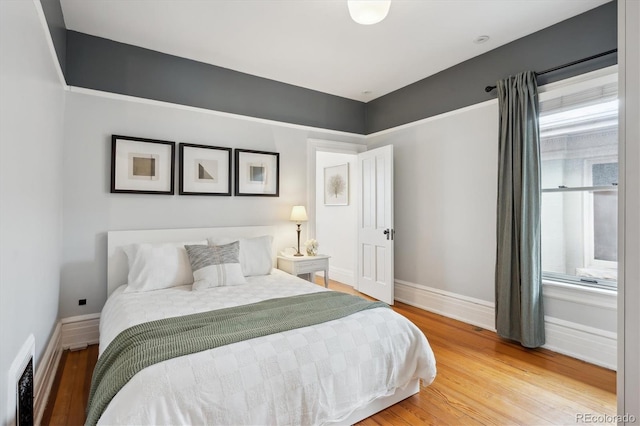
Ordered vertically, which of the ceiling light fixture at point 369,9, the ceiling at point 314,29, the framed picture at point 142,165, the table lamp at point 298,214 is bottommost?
the table lamp at point 298,214

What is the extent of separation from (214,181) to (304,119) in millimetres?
1485

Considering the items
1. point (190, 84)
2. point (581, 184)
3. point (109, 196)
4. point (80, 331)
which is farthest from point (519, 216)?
point (80, 331)

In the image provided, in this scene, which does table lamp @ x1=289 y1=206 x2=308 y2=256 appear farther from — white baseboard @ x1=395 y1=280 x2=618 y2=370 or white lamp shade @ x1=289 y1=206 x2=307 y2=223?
A: white baseboard @ x1=395 y1=280 x2=618 y2=370

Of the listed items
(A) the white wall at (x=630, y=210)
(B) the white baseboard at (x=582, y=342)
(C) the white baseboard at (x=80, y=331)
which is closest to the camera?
(A) the white wall at (x=630, y=210)

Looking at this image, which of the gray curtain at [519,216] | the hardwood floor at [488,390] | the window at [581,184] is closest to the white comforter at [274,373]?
the hardwood floor at [488,390]

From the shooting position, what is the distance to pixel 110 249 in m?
3.05

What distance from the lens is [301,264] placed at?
12.5 ft

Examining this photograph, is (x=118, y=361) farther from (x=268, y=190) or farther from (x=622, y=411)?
(x=268, y=190)

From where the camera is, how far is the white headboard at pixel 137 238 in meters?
3.04

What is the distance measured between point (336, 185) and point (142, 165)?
10.0ft

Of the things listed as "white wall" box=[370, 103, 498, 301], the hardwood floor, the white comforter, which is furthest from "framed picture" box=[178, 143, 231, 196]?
"white wall" box=[370, 103, 498, 301]

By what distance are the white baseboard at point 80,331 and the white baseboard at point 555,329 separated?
3.54m

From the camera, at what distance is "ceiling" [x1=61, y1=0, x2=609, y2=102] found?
8.52 ft

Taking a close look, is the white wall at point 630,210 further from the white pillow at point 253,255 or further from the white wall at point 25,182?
the white pillow at point 253,255
